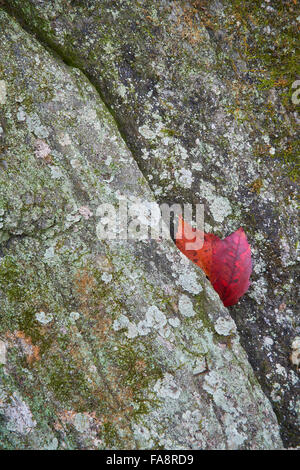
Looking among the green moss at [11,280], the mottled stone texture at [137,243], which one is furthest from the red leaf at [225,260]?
the green moss at [11,280]

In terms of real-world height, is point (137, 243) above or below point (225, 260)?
above

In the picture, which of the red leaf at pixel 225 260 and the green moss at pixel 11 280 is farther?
the red leaf at pixel 225 260

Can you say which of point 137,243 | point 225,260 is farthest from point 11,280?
point 225,260

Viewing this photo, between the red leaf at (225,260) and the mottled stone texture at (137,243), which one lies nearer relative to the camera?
the mottled stone texture at (137,243)

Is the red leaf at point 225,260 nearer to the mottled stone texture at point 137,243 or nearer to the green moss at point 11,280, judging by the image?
the mottled stone texture at point 137,243

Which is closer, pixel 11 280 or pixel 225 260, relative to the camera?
pixel 11 280

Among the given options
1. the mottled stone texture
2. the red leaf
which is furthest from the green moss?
the red leaf

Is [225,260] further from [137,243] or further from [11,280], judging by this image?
[11,280]
